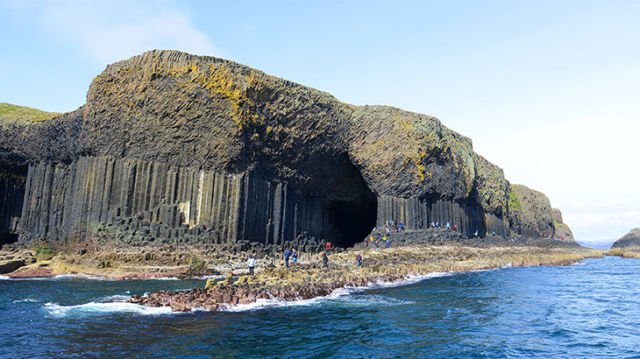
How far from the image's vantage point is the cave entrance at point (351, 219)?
183 ft

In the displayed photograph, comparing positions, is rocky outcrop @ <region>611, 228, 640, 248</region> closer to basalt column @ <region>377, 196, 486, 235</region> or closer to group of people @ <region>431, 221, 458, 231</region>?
basalt column @ <region>377, 196, 486, 235</region>

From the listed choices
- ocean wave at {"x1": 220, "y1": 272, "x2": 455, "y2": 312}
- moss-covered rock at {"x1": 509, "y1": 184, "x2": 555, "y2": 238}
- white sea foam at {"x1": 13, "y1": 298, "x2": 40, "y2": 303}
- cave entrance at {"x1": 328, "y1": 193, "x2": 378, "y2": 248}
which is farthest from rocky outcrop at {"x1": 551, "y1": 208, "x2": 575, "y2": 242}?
white sea foam at {"x1": 13, "y1": 298, "x2": 40, "y2": 303}

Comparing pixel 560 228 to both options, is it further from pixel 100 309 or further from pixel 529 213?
pixel 100 309

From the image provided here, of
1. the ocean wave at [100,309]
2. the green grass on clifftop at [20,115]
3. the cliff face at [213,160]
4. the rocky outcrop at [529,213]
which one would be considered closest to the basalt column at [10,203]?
the cliff face at [213,160]

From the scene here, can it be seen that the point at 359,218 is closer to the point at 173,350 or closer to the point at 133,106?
the point at 133,106

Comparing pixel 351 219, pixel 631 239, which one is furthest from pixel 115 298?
pixel 631 239

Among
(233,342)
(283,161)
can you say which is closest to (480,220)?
(283,161)

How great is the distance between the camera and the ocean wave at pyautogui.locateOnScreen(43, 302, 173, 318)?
1891 cm

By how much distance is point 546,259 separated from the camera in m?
52.5

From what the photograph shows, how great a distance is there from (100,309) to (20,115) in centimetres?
3670

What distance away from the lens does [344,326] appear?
17.0 meters

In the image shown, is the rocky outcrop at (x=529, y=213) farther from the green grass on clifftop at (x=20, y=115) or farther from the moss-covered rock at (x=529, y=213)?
the green grass on clifftop at (x=20, y=115)

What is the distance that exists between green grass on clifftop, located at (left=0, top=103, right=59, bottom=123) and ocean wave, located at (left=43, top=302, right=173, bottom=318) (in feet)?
106

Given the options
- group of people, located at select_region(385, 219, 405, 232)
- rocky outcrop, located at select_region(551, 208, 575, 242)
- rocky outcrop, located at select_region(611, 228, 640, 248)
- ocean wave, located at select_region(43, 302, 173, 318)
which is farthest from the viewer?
rocky outcrop, located at select_region(551, 208, 575, 242)
